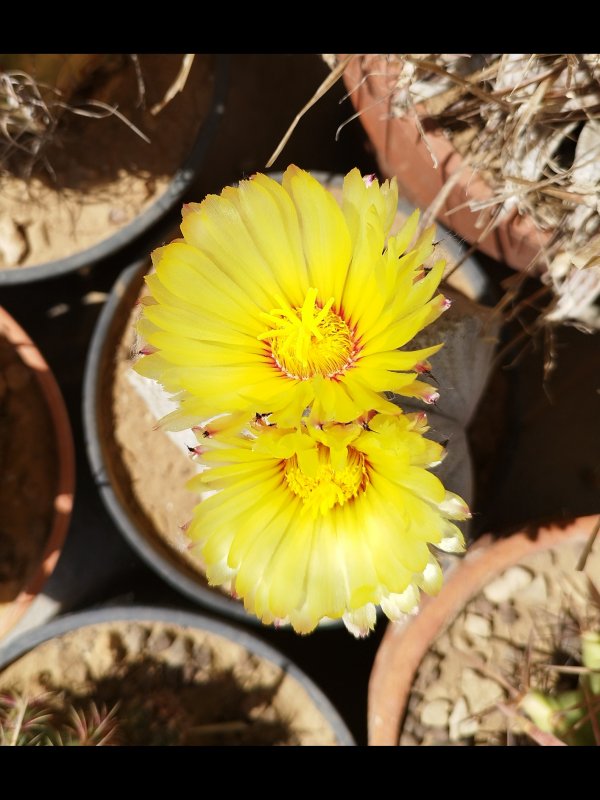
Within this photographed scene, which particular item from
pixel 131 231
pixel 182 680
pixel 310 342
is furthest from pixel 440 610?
pixel 131 231

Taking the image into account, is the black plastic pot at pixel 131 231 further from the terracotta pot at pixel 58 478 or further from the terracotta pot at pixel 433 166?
the terracotta pot at pixel 433 166

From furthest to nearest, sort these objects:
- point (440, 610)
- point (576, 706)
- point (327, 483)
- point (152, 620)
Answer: point (152, 620) < point (440, 610) < point (576, 706) < point (327, 483)

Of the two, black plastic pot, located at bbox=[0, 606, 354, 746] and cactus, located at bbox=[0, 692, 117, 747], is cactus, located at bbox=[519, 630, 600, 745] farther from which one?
cactus, located at bbox=[0, 692, 117, 747]

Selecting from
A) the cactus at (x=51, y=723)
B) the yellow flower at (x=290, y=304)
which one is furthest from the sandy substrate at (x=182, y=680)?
the yellow flower at (x=290, y=304)

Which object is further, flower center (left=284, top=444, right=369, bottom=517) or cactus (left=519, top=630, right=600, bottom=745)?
cactus (left=519, top=630, right=600, bottom=745)

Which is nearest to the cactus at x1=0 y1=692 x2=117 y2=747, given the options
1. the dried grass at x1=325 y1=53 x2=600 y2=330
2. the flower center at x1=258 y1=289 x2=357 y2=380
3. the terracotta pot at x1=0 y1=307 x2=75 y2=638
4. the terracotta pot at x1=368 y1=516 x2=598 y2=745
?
the terracotta pot at x1=0 y1=307 x2=75 y2=638

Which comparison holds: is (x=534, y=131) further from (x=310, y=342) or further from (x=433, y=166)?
(x=310, y=342)
